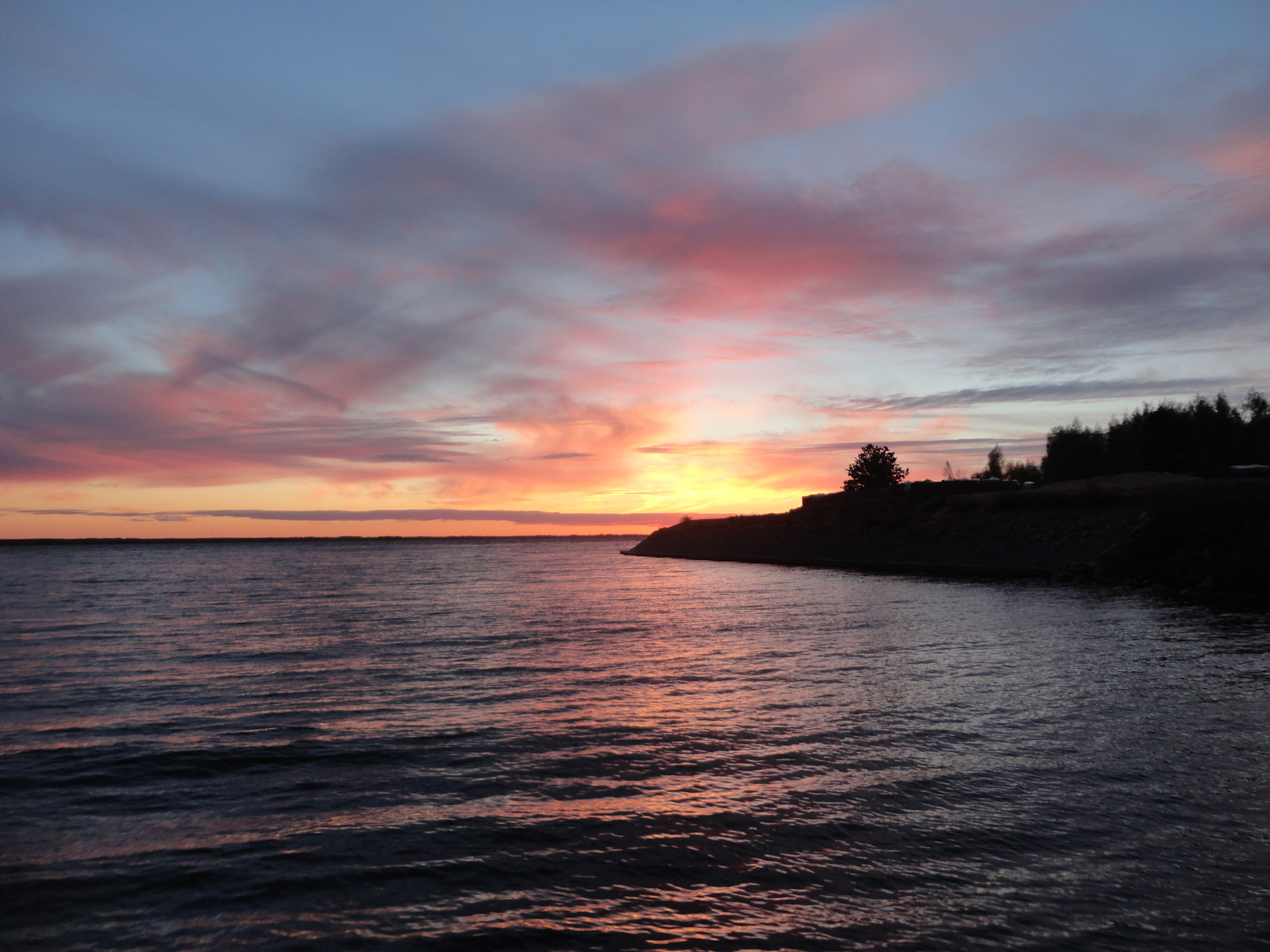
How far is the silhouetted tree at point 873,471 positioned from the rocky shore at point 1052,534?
3994 centimetres

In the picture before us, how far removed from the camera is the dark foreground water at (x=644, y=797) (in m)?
7.89

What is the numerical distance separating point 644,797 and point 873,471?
569 ft

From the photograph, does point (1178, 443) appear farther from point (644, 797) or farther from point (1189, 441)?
point (644, 797)

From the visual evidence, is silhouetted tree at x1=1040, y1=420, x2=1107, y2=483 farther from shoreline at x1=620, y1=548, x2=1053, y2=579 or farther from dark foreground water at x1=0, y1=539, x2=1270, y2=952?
dark foreground water at x1=0, y1=539, x2=1270, y2=952

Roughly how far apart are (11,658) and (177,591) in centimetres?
3694

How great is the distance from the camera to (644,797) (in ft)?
38.0

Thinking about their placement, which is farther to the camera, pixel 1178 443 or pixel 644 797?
pixel 1178 443

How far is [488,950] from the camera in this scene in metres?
7.34

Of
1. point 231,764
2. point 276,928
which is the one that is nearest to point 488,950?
point 276,928

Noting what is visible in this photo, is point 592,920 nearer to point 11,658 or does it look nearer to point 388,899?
point 388,899

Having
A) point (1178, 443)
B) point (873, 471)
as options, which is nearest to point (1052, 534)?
point (1178, 443)

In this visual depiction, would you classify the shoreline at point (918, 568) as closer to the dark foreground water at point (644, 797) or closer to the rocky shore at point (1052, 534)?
the rocky shore at point (1052, 534)

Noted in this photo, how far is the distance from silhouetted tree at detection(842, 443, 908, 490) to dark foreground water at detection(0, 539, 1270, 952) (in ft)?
493

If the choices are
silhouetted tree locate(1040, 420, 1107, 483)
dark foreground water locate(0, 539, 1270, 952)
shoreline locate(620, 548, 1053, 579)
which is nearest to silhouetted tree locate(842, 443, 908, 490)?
silhouetted tree locate(1040, 420, 1107, 483)
